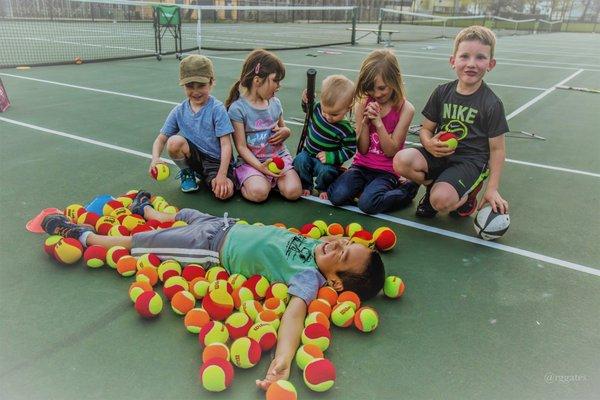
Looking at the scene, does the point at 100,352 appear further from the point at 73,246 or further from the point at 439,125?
the point at 439,125

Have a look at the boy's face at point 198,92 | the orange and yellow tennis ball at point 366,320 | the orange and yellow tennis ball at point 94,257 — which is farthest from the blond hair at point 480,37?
the orange and yellow tennis ball at point 94,257

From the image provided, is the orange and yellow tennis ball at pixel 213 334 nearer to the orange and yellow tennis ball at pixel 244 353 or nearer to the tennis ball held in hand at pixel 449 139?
the orange and yellow tennis ball at pixel 244 353

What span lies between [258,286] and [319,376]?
754 millimetres

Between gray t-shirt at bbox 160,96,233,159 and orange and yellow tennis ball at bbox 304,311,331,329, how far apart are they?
6.87 feet

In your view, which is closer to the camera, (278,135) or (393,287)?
(393,287)

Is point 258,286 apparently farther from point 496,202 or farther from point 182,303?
point 496,202

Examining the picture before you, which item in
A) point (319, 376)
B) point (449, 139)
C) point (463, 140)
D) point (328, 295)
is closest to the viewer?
point (319, 376)

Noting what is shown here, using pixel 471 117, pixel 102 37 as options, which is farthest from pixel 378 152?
pixel 102 37

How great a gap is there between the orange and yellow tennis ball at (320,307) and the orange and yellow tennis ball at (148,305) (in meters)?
0.80

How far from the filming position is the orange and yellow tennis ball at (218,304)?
8.20ft

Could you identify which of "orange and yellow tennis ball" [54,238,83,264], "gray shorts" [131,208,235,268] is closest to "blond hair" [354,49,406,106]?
"gray shorts" [131,208,235,268]

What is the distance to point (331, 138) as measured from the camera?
13.9 feet

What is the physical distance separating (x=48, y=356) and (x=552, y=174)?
4.79 metres

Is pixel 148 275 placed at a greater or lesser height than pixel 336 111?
lesser
